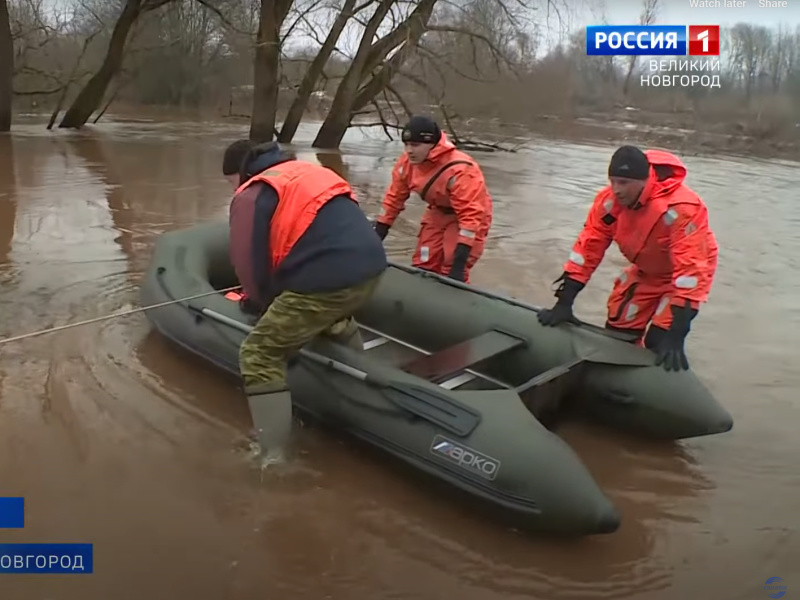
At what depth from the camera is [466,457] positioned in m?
2.87

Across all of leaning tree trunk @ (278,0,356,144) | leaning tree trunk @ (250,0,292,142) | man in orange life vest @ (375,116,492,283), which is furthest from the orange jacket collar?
leaning tree trunk @ (278,0,356,144)

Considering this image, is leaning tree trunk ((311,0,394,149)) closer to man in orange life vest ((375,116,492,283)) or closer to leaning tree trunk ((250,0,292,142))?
leaning tree trunk ((250,0,292,142))

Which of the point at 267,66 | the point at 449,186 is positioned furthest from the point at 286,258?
the point at 267,66

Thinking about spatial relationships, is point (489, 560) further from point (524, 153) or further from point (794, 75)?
point (794, 75)

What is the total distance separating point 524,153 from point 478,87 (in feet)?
13.4

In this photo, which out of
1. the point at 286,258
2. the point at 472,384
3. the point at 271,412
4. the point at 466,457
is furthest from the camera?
the point at 472,384

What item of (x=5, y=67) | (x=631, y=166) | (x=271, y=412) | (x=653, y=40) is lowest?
(x=271, y=412)

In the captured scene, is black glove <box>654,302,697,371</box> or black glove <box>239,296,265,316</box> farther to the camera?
black glove <box>239,296,265,316</box>

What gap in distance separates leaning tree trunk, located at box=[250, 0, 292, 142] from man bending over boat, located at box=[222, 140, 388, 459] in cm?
1216

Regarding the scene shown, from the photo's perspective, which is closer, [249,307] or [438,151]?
[249,307]

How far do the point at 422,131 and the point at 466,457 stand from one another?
6.90 feet
